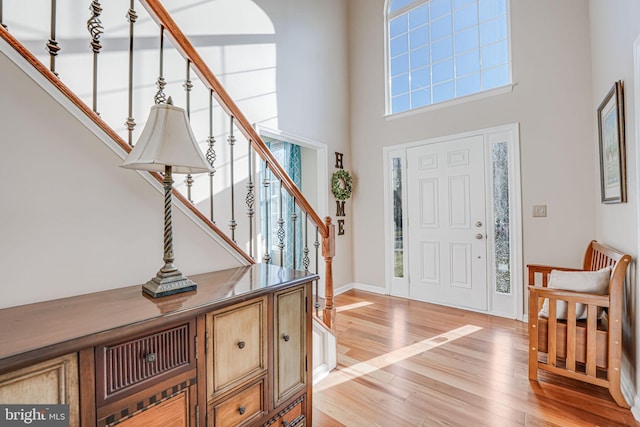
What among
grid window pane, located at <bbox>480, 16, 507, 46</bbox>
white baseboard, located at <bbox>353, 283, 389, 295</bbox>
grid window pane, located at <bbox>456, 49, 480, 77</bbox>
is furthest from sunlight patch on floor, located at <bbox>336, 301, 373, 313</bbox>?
grid window pane, located at <bbox>480, 16, 507, 46</bbox>

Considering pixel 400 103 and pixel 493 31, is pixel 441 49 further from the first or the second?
pixel 400 103

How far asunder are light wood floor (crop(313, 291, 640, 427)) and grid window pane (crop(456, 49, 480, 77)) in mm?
2874

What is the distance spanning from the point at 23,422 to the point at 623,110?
3138 millimetres

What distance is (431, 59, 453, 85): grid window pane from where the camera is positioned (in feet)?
12.3

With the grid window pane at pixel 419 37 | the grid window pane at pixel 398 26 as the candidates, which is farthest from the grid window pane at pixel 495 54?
the grid window pane at pixel 398 26

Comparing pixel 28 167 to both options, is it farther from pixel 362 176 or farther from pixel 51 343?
pixel 362 176

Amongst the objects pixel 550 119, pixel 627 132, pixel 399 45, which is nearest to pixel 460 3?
pixel 399 45

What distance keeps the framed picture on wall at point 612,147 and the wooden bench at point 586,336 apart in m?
0.44

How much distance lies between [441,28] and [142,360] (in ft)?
14.8

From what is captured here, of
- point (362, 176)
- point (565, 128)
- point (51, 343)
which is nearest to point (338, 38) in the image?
point (362, 176)

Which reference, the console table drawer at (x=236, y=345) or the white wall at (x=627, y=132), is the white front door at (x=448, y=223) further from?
the console table drawer at (x=236, y=345)

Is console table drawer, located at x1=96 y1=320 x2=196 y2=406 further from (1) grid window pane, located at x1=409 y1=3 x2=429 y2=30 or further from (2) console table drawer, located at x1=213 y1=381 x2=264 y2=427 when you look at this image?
(1) grid window pane, located at x1=409 y1=3 x2=429 y2=30

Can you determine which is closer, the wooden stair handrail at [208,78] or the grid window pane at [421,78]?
the wooden stair handrail at [208,78]

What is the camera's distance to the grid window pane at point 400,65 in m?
4.12
